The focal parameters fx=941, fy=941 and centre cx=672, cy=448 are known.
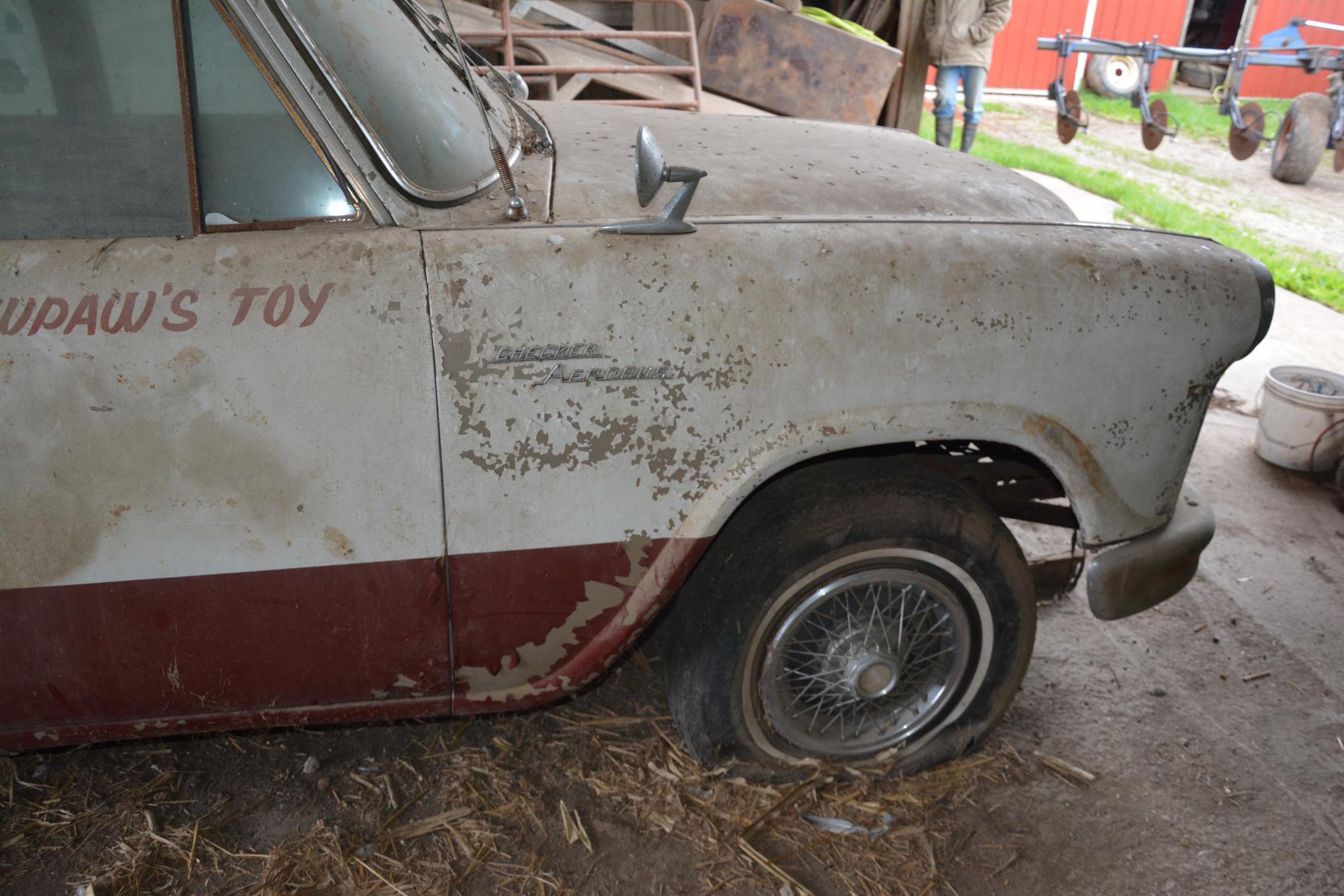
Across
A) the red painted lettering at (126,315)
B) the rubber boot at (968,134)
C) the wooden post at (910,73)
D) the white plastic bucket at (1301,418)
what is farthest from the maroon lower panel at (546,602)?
the rubber boot at (968,134)

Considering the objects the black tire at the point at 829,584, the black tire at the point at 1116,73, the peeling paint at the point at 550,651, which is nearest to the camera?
the peeling paint at the point at 550,651

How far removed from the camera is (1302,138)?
33.7ft

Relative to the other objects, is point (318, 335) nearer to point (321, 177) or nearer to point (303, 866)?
point (321, 177)

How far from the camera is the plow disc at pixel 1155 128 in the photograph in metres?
10.8

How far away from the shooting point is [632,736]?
252cm

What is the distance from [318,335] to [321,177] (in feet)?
0.94

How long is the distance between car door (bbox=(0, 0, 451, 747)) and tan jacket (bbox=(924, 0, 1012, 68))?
22.4 ft

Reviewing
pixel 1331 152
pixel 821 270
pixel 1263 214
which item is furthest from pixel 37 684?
pixel 1331 152

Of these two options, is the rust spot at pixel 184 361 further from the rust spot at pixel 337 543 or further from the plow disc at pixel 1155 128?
the plow disc at pixel 1155 128

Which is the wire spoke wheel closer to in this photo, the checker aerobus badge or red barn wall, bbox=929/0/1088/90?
the checker aerobus badge

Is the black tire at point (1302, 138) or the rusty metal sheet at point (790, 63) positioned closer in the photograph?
the rusty metal sheet at point (790, 63)

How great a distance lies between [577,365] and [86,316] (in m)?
0.82

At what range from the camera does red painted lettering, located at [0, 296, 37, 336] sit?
5.09 ft

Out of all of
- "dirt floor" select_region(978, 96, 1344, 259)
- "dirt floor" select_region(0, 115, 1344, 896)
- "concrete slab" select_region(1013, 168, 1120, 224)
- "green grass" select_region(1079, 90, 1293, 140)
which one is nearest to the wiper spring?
"dirt floor" select_region(0, 115, 1344, 896)
